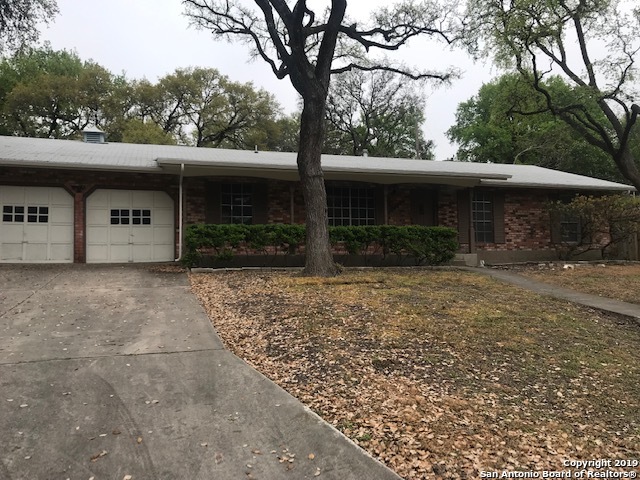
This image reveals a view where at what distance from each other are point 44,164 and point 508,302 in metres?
11.2

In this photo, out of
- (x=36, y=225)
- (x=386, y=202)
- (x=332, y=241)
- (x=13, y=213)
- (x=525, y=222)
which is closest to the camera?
(x=13, y=213)

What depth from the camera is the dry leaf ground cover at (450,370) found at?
10.1ft

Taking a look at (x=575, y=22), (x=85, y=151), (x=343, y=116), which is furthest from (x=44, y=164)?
(x=343, y=116)

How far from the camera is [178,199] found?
12.9 m

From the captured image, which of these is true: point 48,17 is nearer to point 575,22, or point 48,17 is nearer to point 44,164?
point 44,164

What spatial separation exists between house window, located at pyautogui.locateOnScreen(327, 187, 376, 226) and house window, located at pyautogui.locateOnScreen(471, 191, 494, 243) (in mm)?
3738

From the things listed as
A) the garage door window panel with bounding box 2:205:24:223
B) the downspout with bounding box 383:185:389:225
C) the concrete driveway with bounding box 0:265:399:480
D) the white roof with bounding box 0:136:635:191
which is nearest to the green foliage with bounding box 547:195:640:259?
the white roof with bounding box 0:136:635:191

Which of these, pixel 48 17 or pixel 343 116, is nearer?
pixel 48 17

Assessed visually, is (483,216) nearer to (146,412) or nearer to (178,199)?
(178,199)

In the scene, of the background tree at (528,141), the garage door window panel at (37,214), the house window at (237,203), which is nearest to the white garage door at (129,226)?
the garage door window panel at (37,214)

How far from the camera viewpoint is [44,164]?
11.1 meters

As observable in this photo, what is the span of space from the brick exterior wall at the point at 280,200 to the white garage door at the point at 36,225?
0.24m

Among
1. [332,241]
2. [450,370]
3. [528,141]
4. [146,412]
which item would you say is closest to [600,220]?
[332,241]

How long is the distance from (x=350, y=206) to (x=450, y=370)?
403 inches
